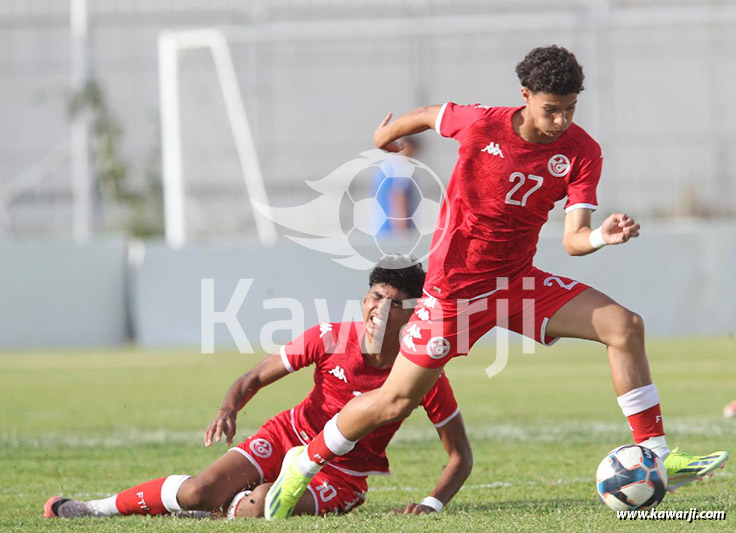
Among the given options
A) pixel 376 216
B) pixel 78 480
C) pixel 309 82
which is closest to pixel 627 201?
pixel 376 216

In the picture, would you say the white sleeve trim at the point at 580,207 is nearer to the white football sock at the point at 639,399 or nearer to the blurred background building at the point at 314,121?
the white football sock at the point at 639,399

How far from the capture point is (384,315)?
5.65 metres

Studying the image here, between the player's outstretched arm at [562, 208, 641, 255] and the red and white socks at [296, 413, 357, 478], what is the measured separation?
1.38 metres

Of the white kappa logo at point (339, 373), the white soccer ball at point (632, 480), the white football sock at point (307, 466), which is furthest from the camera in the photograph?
the white kappa logo at point (339, 373)

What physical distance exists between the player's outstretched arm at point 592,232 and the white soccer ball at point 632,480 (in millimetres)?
947

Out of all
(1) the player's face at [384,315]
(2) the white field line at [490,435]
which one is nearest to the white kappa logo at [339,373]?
(1) the player's face at [384,315]

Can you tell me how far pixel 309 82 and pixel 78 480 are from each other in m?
14.6

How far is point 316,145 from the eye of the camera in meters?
20.0

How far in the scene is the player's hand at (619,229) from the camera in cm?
492

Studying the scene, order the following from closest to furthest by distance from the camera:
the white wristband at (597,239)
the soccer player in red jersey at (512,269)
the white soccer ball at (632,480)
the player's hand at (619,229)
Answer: the player's hand at (619,229)
the white soccer ball at (632,480)
the white wristband at (597,239)
the soccer player in red jersey at (512,269)

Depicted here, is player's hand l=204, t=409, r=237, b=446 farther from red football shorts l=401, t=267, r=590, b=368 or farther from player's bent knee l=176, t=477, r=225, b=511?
red football shorts l=401, t=267, r=590, b=368

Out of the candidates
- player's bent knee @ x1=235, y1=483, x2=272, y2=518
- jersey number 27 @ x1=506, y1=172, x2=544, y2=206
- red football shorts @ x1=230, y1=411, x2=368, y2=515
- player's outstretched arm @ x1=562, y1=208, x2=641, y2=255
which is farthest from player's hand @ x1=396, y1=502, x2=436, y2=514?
jersey number 27 @ x1=506, y1=172, x2=544, y2=206

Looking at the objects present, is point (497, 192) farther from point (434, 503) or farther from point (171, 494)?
point (171, 494)

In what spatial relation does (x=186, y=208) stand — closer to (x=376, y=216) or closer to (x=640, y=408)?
(x=376, y=216)
